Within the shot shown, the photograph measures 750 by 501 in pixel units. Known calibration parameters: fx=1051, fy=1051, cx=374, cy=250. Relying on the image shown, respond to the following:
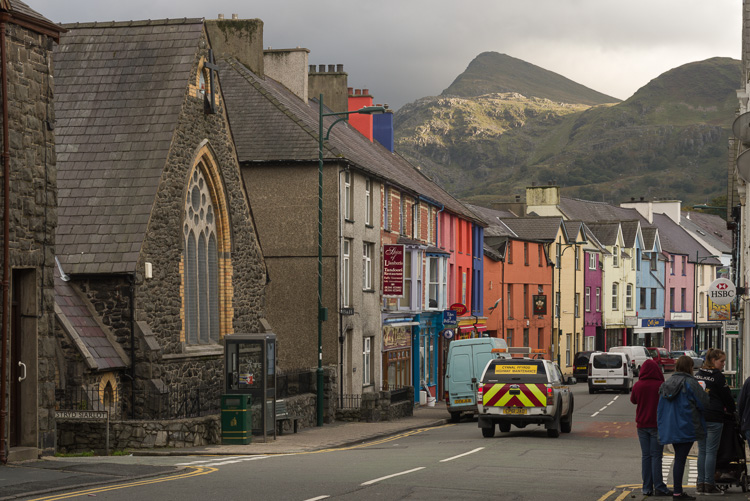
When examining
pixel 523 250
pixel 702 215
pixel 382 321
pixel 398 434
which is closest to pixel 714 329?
pixel 702 215

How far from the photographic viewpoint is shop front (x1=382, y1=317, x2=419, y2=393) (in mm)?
41375

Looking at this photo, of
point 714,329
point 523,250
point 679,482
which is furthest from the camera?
point 714,329

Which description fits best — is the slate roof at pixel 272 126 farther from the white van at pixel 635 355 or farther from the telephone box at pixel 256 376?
the white van at pixel 635 355

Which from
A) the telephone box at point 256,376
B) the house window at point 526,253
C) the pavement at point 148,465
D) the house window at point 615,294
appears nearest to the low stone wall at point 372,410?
the pavement at point 148,465

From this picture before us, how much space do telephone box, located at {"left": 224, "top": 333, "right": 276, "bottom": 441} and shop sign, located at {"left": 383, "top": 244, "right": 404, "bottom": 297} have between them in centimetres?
1436

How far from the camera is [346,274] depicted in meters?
36.9

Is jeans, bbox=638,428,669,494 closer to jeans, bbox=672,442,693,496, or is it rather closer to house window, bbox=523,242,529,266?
jeans, bbox=672,442,693,496

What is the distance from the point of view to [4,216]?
685 inches

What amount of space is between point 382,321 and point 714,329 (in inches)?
2986

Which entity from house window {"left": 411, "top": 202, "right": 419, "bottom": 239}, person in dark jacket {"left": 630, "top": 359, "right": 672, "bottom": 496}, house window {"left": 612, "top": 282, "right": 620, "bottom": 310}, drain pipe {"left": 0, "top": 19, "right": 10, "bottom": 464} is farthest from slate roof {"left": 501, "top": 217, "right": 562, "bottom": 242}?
person in dark jacket {"left": 630, "top": 359, "right": 672, "bottom": 496}

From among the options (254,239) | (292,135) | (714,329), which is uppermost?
(292,135)

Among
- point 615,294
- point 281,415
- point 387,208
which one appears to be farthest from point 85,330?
point 615,294

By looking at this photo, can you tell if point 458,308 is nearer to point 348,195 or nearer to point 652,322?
point 348,195

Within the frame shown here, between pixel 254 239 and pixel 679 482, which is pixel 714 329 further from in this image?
pixel 679 482
